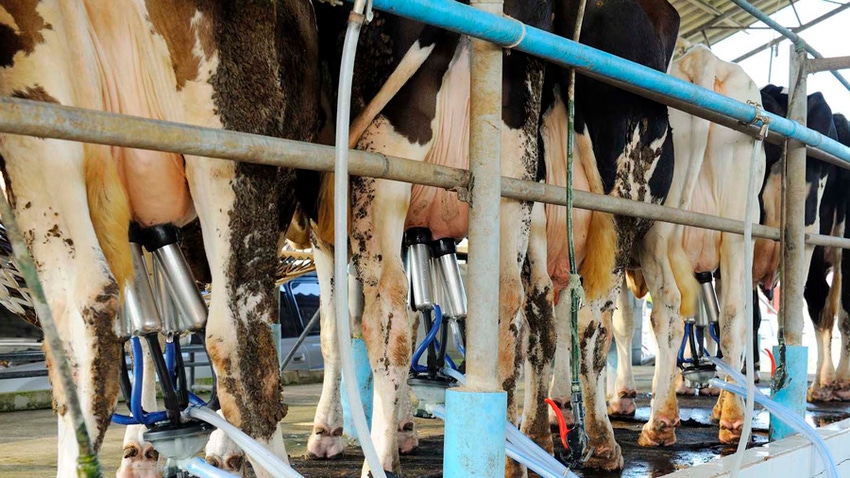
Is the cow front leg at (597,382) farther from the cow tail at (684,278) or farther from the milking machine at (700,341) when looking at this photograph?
the cow tail at (684,278)

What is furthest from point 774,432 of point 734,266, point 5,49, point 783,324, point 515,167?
point 5,49

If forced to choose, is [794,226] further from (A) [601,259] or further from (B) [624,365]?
(B) [624,365]

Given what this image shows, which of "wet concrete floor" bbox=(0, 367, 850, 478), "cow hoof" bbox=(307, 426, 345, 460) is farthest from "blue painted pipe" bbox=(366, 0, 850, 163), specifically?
"cow hoof" bbox=(307, 426, 345, 460)

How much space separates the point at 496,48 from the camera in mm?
2270

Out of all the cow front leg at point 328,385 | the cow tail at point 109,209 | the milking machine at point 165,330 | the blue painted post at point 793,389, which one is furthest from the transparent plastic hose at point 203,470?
the blue painted post at point 793,389

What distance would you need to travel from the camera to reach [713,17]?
15805mm

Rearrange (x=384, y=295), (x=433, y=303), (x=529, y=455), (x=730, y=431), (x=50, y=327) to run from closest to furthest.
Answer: (x=50, y=327) → (x=529, y=455) → (x=384, y=295) → (x=433, y=303) → (x=730, y=431)

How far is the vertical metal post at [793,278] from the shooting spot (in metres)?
4.43

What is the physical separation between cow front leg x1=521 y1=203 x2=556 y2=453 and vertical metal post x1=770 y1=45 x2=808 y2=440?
1.38 meters

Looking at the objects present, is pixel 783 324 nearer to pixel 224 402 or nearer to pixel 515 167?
pixel 515 167

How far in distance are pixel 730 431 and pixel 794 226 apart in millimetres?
1184

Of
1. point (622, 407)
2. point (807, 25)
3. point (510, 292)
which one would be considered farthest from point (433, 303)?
point (807, 25)

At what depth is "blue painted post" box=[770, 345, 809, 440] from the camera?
4.46 metres

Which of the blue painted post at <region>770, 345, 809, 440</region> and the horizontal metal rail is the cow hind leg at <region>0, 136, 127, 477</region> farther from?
the blue painted post at <region>770, 345, 809, 440</region>
